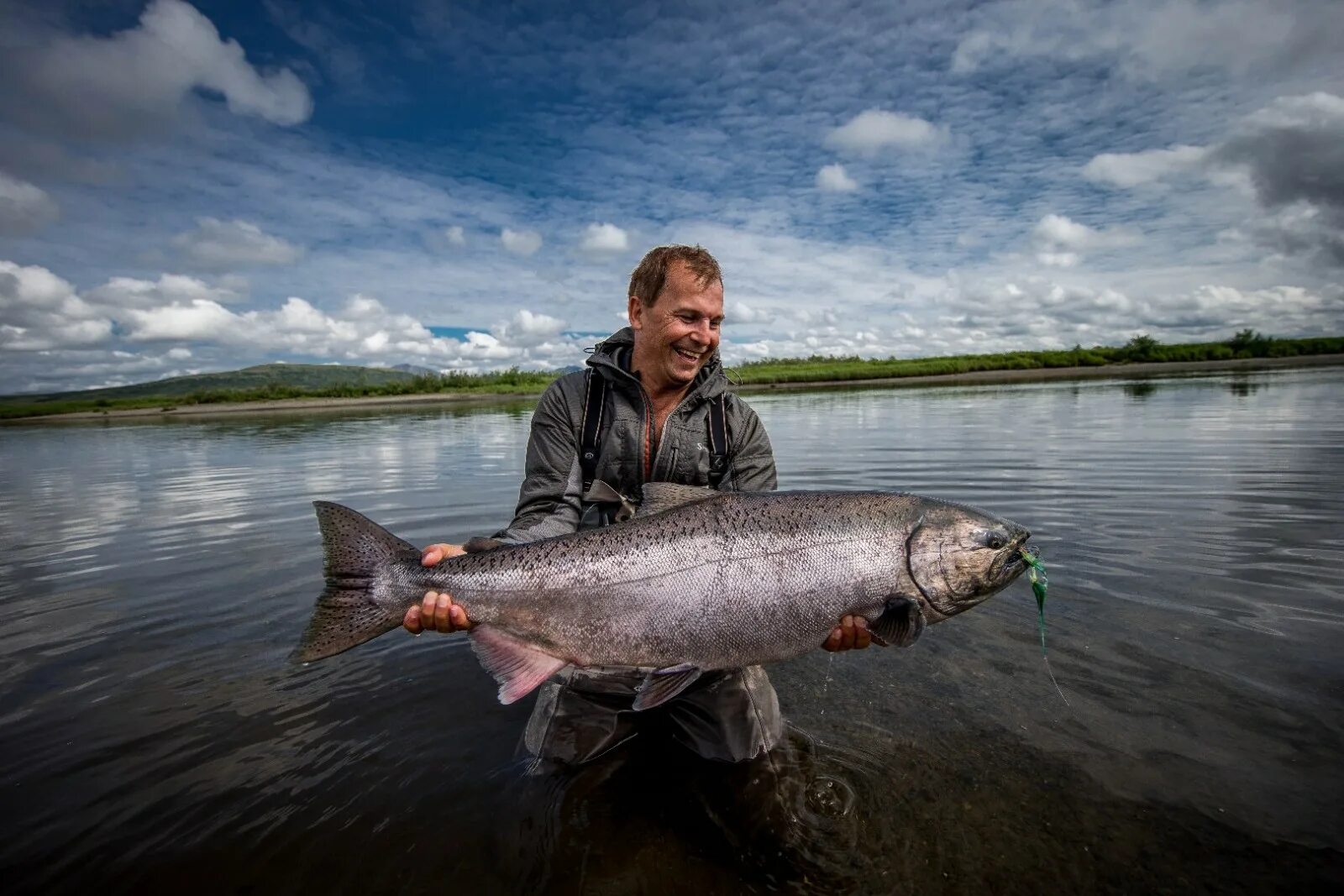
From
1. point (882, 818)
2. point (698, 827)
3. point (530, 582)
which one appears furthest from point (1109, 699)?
point (530, 582)

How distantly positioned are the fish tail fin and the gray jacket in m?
1.04

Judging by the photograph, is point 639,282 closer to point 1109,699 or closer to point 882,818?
point 882,818

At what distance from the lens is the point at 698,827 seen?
11.4 feet

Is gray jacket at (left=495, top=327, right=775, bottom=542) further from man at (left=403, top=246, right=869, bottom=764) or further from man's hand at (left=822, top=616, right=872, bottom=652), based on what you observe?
man's hand at (left=822, top=616, right=872, bottom=652)

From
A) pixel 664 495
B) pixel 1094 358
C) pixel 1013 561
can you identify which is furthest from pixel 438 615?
pixel 1094 358

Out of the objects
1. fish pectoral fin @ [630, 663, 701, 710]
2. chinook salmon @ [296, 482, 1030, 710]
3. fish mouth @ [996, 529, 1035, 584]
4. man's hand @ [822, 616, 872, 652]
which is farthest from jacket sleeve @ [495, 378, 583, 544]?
fish mouth @ [996, 529, 1035, 584]

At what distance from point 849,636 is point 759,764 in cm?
115

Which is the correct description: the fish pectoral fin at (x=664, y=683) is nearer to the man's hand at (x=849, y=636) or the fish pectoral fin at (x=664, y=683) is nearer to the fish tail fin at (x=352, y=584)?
the man's hand at (x=849, y=636)

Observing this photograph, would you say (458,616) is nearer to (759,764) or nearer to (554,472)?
(554,472)

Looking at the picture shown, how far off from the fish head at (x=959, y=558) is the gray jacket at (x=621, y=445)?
54.5 inches

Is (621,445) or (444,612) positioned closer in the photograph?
(444,612)

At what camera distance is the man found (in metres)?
4.12

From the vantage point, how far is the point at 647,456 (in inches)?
181

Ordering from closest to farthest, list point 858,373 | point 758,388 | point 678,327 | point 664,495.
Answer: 1. point 664,495
2. point 678,327
3. point 758,388
4. point 858,373
